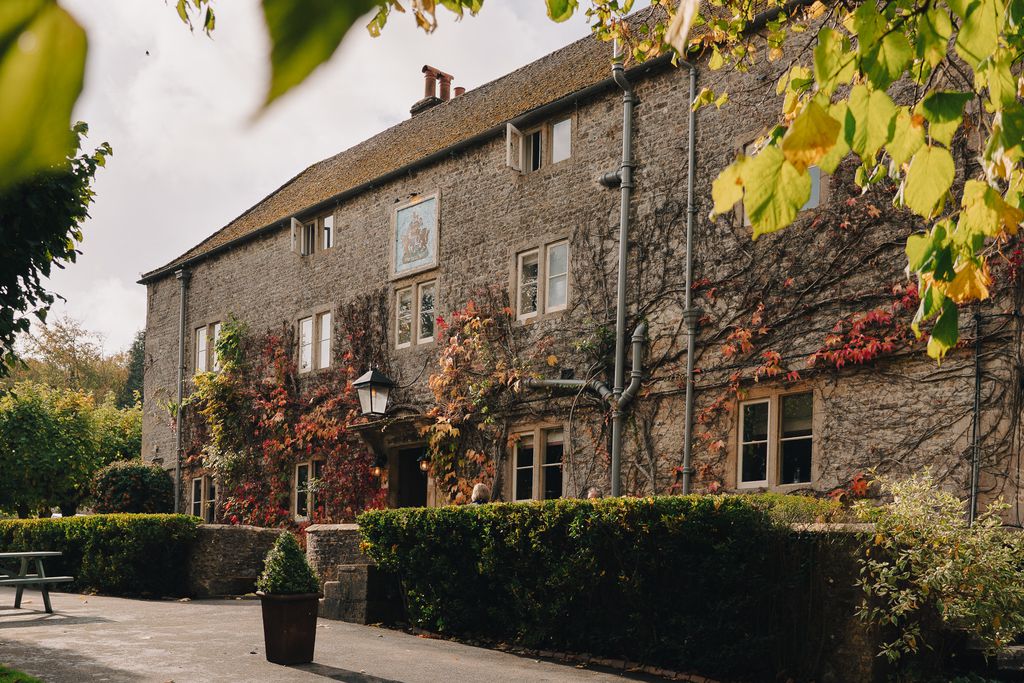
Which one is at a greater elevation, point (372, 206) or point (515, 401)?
point (372, 206)

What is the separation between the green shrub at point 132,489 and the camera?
22.6 metres

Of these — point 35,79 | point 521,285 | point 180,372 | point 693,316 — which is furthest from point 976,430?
point 180,372

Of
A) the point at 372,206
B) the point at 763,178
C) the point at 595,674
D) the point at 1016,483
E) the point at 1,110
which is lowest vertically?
the point at 595,674

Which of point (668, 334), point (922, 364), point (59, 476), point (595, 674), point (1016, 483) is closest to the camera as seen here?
point (595, 674)

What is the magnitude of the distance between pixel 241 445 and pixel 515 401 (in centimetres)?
827

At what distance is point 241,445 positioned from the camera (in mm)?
21656

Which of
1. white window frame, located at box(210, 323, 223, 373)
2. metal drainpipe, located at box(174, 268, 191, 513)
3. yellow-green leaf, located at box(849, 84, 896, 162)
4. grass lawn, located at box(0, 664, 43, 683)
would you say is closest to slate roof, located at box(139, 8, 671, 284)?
metal drainpipe, located at box(174, 268, 191, 513)

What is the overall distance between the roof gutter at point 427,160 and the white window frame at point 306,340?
2.14 m

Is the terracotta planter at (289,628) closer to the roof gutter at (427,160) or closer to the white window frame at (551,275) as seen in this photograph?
the white window frame at (551,275)

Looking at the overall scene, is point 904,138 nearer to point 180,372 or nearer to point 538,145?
point 538,145

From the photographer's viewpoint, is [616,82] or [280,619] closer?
[280,619]

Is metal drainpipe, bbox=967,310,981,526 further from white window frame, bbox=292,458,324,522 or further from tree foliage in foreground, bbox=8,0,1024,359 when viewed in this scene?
white window frame, bbox=292,458,324,522

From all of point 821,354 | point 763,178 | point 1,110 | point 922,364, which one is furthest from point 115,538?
point 1,110

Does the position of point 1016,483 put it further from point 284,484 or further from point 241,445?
point 241,445
